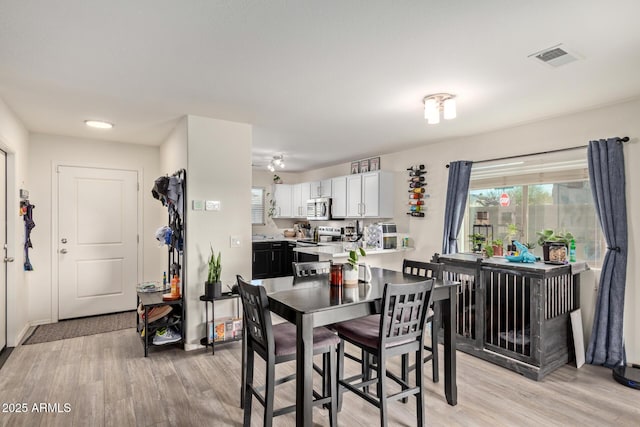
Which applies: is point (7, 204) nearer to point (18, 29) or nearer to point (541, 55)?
point (18, 29)

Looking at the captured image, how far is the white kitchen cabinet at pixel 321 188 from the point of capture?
20.5 ft

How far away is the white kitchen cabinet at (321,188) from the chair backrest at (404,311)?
411 centimetres

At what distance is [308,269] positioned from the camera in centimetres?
305

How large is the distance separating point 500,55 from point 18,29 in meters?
2.74

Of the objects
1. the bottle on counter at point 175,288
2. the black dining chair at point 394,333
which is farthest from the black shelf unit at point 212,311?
the black dining chair at point 394,333

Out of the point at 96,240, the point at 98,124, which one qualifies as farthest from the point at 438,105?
the point at 96,240

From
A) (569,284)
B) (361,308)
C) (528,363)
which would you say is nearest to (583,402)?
(528,363)

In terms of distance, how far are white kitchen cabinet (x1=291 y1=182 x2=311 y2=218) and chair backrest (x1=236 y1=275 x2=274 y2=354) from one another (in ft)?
15.4

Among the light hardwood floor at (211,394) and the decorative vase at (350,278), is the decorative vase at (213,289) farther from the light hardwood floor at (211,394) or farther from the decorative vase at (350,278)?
the decorative vase at (350,278)

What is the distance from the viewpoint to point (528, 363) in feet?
9.93

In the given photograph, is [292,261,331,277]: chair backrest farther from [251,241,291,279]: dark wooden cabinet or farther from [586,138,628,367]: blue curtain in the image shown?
[251,241,291,279]: dark wooden cabinet

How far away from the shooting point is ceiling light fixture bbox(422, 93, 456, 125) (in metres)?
2.82

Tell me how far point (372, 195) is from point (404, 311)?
335cm

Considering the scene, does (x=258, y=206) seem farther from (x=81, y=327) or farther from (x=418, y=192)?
(x=81, y=327)
